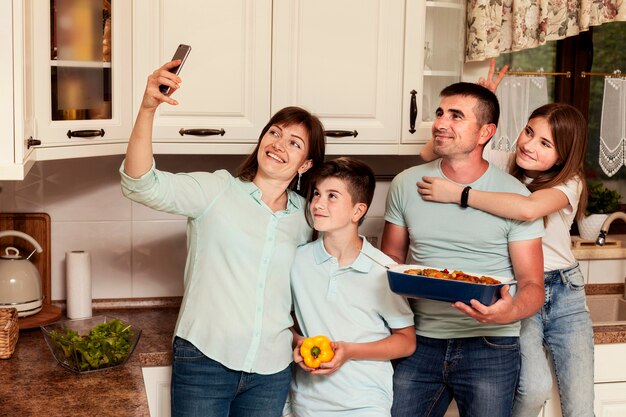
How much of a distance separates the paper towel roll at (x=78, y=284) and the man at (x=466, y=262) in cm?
104

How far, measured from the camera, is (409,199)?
2453 millimetres

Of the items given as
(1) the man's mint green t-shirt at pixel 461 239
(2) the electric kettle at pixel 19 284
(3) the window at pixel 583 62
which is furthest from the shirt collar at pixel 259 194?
(3) the window at pixel 583 62

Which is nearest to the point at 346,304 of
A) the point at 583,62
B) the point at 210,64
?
the point at 210,64

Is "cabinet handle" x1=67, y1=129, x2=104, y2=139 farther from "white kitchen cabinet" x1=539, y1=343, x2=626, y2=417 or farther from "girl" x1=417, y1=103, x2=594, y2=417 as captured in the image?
"white kitchen cabinet" x1=539, y1=343, x2=626, y2=417

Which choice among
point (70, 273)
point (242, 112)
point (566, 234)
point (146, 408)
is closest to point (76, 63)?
point (242, 112)

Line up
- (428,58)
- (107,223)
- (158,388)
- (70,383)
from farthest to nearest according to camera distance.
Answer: (107,223) < (428,58) < (158,388) < (70,383)

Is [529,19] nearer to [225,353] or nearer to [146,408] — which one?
[225,353]

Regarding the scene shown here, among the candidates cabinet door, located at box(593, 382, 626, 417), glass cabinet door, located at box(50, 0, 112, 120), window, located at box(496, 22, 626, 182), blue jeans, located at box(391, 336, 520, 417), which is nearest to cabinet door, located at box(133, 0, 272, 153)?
glass cabinet door, located at box(50, 0, 112, 120)

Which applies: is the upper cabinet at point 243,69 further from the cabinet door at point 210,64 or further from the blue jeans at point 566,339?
the blue jeans at point 566,339

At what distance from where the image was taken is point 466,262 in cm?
239

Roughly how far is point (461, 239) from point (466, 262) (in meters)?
0.06

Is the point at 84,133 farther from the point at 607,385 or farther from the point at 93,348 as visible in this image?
the point at 607,385

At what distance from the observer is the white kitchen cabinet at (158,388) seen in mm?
2479

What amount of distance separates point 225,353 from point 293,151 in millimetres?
540
